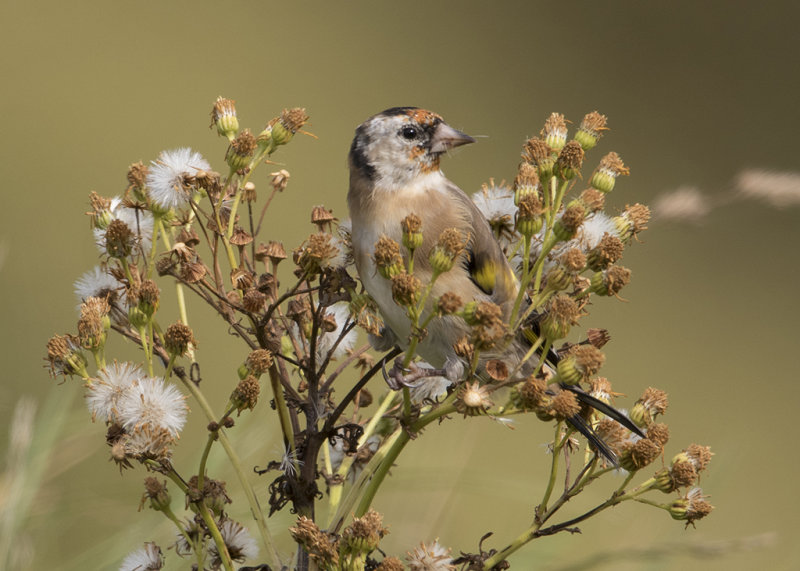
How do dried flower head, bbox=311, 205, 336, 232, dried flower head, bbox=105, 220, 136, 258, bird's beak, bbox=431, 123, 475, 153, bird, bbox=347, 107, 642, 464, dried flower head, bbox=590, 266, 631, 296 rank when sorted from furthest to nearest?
bird's beak, bbox=431, 123, 475, 153, bird, bbox=347, 107, 642, 464, dried flower head, bbox=311, 205, 336, 232, dried flower head, bbox=105, 220, 136, 258, dried flower head, bbox=590, 266, 631, 296

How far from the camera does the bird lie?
4.80 feet

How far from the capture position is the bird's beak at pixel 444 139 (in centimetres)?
171

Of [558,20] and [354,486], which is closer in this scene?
[354,486]

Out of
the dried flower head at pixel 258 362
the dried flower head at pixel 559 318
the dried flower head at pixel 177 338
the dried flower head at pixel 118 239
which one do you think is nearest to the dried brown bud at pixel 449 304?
the dried flower head at pixel 559 318

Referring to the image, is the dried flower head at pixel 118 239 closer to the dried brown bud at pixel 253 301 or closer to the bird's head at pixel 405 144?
the dried brown bud at pixel 253 301

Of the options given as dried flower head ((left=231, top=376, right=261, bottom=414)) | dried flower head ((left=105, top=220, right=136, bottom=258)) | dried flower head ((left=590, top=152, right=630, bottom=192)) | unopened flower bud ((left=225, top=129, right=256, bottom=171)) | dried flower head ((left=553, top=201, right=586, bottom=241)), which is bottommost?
dried flower head ((left=231, top=376, right=261, bottom=414))

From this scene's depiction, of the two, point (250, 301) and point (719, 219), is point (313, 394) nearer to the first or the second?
point (250, 301)

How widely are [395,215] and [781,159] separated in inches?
183

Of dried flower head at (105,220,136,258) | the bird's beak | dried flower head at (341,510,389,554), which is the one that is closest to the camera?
dried flower head at (341,510,389,554)

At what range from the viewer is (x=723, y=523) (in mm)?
4008

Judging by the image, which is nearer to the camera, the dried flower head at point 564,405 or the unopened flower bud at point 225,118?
the dried flower head at point 564,405

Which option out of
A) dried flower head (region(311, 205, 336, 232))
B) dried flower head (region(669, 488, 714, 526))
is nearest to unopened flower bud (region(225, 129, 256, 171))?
dried flower head (region(311, 205, 336, 232))

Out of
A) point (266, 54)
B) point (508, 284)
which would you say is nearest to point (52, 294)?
point (266, 54)

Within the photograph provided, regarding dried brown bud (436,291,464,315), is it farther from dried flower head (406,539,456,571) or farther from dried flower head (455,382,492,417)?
dried flower head (406,539,456,571)
